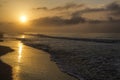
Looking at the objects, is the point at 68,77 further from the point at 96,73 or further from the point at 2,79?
the point at 2,79

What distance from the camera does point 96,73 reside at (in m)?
19.3

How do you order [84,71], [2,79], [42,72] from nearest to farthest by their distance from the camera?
[2,79], [42,72], [84,71]

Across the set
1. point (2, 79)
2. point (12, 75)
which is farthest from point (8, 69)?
point (2, 79)

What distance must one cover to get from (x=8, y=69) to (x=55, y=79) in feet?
15.7

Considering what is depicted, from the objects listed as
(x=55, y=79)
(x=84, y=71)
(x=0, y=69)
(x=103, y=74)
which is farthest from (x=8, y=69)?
(x=103, y=74)

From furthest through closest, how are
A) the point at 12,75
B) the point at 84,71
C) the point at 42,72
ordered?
the point at 84,71 → the point at 42,72 → the point at 12,75

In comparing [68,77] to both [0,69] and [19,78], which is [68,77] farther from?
[0,69]

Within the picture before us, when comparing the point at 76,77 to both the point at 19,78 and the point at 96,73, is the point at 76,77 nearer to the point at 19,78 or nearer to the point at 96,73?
the point at 96,73

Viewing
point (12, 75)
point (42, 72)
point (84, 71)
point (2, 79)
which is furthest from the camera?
point (84, 71)

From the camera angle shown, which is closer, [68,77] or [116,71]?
[68,77]

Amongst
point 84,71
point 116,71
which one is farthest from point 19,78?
point 116,71

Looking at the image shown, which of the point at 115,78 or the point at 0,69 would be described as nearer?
the point at 115,78

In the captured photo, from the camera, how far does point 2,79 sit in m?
15.4

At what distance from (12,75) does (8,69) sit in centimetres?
240
